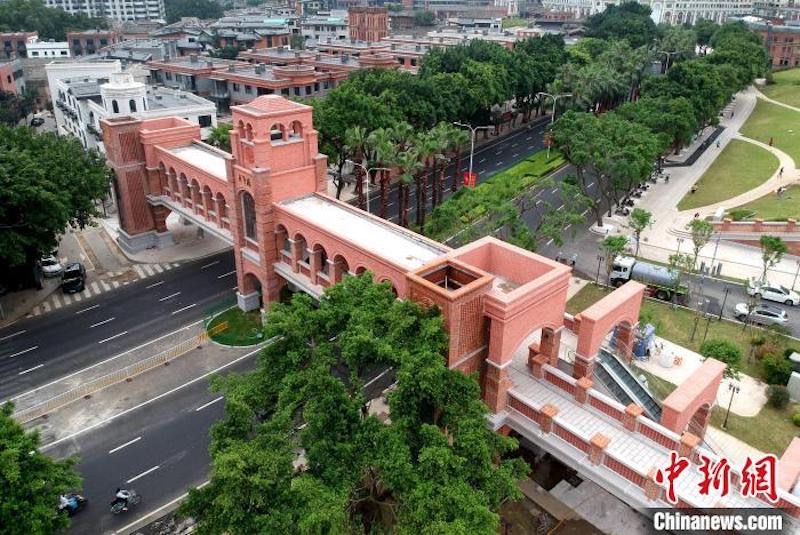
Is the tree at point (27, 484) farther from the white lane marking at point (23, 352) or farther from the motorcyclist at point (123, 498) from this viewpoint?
the white lane marking at point (23, 352)

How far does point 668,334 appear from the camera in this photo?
48312 mm

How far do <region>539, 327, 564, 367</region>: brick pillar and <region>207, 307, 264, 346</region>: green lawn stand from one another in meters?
22.8

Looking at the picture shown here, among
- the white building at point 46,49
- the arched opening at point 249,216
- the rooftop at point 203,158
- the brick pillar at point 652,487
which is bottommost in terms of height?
the brick pillar at point 652,487

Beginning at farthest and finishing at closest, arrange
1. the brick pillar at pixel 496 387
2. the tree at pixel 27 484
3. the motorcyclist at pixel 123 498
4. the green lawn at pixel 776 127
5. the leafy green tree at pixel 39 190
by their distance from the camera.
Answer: the green lawn at pixel 776 127 → the leafy green tree at pixel 39 190 → the motorcyclist at pixel 123 498 → the brick pillar at pixel 496 387 → the tree at pixel 27 484

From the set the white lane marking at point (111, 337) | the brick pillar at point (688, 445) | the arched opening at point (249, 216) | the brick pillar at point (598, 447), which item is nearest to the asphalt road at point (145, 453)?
the white lane marking at point (111, 337)

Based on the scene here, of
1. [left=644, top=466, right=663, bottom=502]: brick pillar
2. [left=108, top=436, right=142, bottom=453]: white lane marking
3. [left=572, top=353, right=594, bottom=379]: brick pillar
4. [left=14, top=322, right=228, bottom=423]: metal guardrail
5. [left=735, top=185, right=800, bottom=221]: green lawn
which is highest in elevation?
[left=572, top=353, right=594, bottom=379]: brick pillar

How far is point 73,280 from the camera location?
5459 cm

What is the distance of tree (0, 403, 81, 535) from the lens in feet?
77.9

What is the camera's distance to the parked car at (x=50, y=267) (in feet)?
187

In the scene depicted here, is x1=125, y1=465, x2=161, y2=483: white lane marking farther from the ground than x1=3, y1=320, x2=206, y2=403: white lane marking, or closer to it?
closer to it

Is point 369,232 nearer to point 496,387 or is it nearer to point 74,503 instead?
point 496,387

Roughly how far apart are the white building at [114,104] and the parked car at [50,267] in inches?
991

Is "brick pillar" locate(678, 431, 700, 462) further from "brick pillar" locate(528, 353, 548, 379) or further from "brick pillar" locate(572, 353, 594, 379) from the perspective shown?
"brick pillar" locate(528, 353, 548, 379)

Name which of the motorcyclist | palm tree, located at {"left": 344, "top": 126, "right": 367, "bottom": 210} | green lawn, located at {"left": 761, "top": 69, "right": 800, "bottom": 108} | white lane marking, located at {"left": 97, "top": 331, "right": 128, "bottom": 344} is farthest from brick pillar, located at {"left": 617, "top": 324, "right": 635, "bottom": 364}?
green lawn, located at {"left": 761, "top": 69, "right": 800, "bottom": 108}
